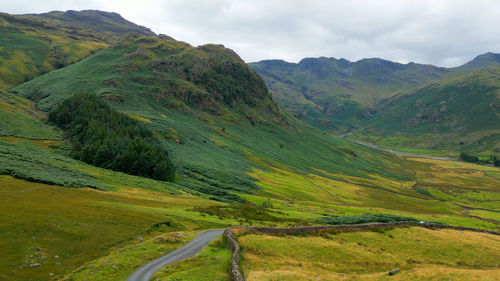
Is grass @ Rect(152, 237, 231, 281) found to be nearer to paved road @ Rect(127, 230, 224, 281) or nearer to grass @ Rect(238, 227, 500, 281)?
paved road @ Rect(127, 230, 224, 281)

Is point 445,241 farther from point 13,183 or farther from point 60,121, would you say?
point 60,121

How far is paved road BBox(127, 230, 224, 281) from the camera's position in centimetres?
2941

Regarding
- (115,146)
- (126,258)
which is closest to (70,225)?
(126,258)

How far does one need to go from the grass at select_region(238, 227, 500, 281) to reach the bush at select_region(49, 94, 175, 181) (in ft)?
206

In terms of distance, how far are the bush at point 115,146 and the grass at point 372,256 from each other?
62.9 m

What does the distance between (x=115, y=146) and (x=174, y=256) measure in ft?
223

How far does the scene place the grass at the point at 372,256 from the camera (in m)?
31.7

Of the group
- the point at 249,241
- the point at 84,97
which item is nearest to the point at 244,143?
the point at 84,97

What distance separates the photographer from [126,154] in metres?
90.5

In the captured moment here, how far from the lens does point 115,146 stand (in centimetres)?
9231

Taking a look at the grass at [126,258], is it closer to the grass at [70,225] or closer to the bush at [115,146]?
the grass at [70,225]

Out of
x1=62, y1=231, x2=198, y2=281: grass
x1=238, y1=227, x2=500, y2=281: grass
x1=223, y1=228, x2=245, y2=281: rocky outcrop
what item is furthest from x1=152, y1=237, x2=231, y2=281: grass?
x1=62, y1=231, x2=198, y2=281: grass

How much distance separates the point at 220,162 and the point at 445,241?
94.8 metres

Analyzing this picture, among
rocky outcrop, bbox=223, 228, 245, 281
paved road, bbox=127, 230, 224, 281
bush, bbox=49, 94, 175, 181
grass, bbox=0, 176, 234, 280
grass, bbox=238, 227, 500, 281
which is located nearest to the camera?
rocky outcrop, bbox=223, 228, 245, 281
